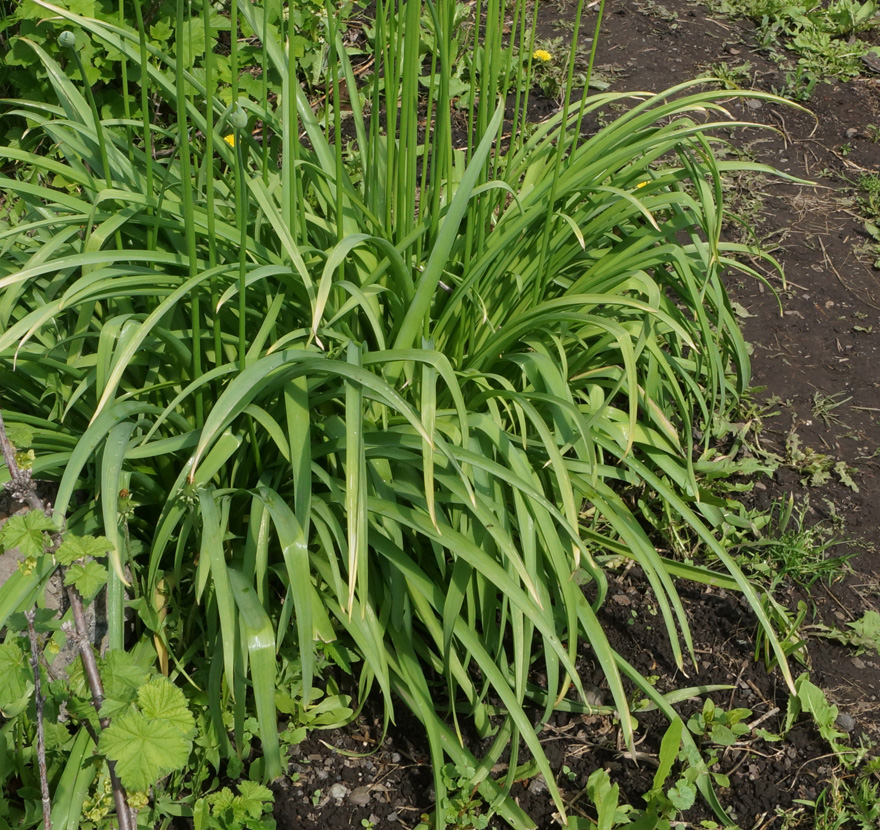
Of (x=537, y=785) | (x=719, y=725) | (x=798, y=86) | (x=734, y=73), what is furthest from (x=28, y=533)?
(x=798, y=86)

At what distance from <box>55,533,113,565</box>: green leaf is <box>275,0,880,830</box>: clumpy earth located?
780 millimetres

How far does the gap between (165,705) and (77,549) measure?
0.23 m

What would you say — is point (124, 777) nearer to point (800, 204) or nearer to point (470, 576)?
point (470, 576)

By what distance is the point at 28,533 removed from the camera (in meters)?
1.18

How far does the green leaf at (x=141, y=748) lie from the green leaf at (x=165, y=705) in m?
0.01

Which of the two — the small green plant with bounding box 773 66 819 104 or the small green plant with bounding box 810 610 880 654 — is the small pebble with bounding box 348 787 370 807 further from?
the small green plant with bounding box 773 66 819 104

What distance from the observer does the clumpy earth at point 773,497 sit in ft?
5.96

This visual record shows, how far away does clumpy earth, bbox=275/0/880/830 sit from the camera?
1.82m

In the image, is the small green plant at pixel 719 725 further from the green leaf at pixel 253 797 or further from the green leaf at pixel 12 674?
the green leaf at pixel 12 674

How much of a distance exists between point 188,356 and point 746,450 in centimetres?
150

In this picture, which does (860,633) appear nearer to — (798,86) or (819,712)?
(819,712)

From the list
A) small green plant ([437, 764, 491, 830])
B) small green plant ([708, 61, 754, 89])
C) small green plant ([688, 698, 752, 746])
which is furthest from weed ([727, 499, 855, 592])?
small green plant ([708, 61, 754, 89])

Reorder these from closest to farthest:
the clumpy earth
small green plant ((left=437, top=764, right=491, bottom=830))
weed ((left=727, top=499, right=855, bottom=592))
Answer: small green plant ((left=437, top=764, right=491, bottom=830)) < the clumpy earth < weed ((left=727, top=499, right=855, bottom=592))

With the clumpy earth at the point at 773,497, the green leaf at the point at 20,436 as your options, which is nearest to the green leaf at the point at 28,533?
the green leaf at the point at 20,436
